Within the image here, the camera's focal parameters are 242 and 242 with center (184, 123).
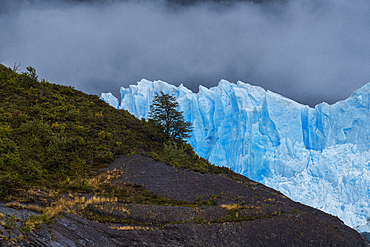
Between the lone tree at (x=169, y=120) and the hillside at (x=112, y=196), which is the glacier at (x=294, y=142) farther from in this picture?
the hillside at (x=112, y=196)

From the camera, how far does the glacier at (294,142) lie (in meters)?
23.6

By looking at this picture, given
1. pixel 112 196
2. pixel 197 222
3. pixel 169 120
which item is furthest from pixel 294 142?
pixel 112 196

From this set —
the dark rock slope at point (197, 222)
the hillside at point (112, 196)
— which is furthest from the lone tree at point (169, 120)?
the dark rock slope at point (197, 222)

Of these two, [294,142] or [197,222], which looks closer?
[197,222]

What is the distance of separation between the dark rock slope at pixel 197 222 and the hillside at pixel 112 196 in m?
0.03

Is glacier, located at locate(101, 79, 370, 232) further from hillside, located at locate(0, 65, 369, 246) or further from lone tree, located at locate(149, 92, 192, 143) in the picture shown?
hillside, located at locate(0, 65, 369, 246)

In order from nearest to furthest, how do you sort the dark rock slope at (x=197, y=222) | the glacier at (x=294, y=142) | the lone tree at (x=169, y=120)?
the dark rock slope at (x=197, y=222)
the lone tree at (x=169, y=120)
the glacier at (x=294, y=142)

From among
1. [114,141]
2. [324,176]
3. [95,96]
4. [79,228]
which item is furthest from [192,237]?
[324,176]

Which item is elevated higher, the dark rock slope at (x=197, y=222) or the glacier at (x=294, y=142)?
the glacier at (x=294, y=142)

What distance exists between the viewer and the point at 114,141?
1509cm

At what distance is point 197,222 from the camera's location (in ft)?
26.9

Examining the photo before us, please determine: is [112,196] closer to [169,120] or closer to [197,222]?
[197,222]

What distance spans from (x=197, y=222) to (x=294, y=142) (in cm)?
2505

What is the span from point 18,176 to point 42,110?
7868mm
